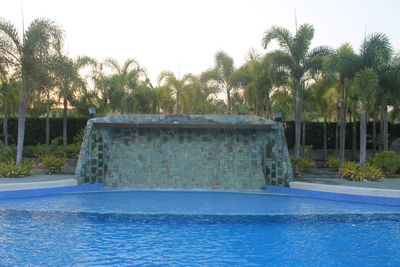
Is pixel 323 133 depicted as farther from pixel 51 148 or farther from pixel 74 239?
pixel 74 239

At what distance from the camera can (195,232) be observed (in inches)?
352

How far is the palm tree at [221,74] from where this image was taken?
85.7 feet

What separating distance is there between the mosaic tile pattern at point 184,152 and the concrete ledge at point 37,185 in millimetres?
812

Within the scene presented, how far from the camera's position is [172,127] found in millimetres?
15461

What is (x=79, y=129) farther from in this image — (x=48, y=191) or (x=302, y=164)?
(x=302, y=164)

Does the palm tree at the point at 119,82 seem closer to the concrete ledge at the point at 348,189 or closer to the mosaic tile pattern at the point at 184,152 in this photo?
the mosaic tile pattern at the point at 184,152

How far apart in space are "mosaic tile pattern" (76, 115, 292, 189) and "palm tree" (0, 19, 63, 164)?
128 inches

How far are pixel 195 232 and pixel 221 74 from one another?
60.5ft

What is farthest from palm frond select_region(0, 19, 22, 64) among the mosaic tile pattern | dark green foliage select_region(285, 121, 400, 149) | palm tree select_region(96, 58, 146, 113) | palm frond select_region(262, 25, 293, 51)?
dark green foliage select_region(285, 121, 400, 149)

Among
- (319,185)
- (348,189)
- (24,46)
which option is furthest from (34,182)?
(348,189)

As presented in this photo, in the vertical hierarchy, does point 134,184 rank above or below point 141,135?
below

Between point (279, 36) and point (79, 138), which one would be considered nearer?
point (279, 36)

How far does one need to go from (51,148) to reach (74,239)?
1319 centimetres

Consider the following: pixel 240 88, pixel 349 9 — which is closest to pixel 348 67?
pixel 349 9
